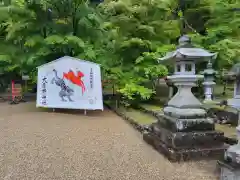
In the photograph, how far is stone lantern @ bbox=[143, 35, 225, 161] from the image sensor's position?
4.10 metres

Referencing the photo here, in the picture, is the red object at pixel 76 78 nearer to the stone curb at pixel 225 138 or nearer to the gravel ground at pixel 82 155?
the gravel ground at pixel 82 155

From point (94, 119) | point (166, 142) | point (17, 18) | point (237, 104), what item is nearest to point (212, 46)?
point (94, 119)

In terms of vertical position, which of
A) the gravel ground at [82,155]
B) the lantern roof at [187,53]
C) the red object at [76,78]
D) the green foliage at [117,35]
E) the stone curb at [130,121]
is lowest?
the gravel ground at [82,155]

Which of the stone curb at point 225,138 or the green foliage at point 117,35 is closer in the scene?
the stone curb at point 225,138

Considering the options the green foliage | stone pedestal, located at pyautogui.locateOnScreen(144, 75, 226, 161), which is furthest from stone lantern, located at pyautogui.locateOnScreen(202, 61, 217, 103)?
stone pedestal, located at pyautogui.locateOnScreen(144, 75, 226, 161)

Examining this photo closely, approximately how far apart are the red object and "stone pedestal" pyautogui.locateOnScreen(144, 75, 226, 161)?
391cm

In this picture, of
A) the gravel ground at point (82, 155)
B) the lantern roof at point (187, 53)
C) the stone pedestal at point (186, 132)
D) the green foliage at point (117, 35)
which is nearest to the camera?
the gravel ground at point (82, 155)

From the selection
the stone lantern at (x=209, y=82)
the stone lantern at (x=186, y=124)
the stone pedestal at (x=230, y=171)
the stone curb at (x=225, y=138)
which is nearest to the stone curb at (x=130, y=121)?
the stone curb at (x=225, y=138)

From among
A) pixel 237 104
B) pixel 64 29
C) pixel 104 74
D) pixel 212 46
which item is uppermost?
pixel 64 29

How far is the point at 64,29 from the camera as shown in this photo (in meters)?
9.69

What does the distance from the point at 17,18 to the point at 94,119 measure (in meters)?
5.21

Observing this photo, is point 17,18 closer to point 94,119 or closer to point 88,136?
point 94,119

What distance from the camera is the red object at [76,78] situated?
26.3 ft

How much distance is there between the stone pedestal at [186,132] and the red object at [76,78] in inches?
154
